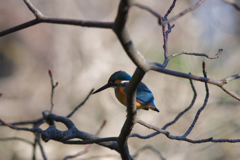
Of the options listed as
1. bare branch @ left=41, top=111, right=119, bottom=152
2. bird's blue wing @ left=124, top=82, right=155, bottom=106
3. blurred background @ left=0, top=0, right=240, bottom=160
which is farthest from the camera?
blurred background @ left=0, top=0, right=240, bottom=160

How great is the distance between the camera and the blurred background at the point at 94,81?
4.40m

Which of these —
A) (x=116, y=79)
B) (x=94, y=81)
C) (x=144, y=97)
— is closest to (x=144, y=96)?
(x=144, y=97)

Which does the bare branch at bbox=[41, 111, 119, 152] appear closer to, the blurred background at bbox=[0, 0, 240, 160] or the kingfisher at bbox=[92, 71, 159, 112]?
the kingfisher at bbox=[92, 71, 159, 112]

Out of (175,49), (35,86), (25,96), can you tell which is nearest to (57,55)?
(35,86)

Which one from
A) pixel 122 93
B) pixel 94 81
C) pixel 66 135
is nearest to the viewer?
pixel 66 135

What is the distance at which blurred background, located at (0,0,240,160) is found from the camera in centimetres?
440

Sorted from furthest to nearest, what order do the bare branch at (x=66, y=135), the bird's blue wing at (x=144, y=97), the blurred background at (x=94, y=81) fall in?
the blurred background at (x=94, y=81) → the bird's blue wing at (x=144, y=97) → the bare branch at (x=66, y=135)

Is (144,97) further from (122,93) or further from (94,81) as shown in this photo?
(94,81)

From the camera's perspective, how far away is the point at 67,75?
4.79 m

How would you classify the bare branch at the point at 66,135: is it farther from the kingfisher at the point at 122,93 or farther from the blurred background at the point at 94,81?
the blurred background at the point at 94,81

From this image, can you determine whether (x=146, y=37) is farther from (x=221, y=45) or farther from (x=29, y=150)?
(x=29, y=150)

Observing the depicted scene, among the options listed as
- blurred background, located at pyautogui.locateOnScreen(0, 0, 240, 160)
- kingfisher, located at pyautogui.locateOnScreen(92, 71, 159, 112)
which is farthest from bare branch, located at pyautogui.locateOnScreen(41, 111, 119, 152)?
blurred background, located at pyautogui.locateOnScreen(0, 0, 240, 160)

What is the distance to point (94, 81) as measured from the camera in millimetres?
4793

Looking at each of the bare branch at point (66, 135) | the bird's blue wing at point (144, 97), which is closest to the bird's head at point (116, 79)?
the bird's blue wing at point (144, 97)
